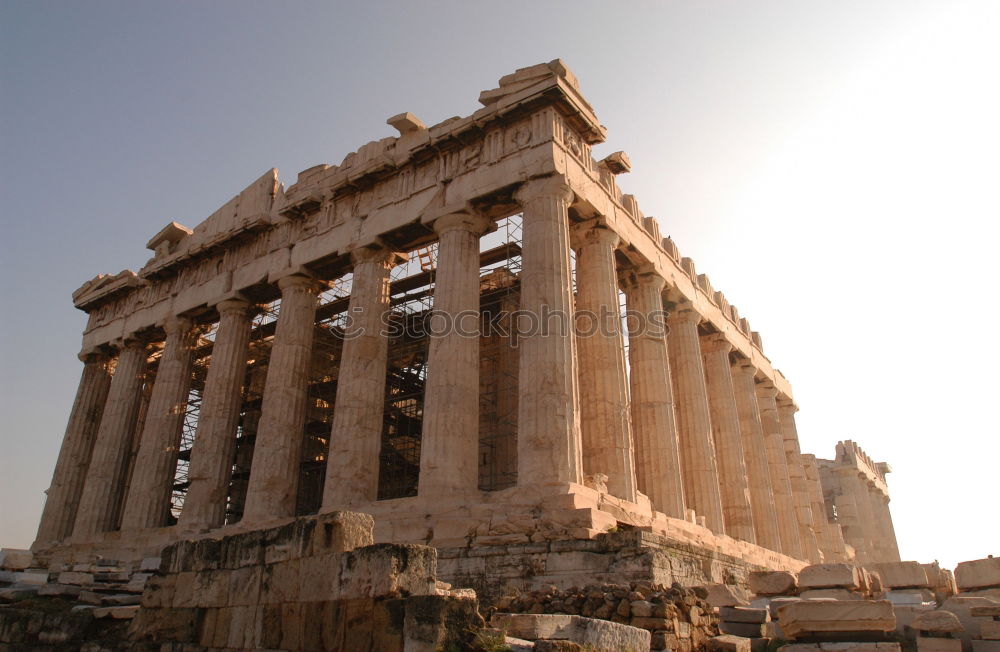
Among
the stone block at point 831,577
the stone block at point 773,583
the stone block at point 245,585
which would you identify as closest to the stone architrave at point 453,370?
the stone block at point 773,583

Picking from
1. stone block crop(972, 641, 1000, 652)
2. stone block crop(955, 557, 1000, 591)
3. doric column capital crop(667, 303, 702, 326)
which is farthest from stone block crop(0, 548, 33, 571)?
doric column capital crop(667, 303, 702, 326)

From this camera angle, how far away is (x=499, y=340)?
23859mm

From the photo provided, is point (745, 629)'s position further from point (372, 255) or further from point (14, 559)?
point (372, 255)

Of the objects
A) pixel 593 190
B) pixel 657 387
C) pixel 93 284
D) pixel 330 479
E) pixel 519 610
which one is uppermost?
pixel 93 284

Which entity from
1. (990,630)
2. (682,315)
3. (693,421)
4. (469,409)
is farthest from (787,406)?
(990,630)

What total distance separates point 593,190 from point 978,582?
38.3ft

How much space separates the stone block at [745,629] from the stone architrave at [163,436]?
1860 cm

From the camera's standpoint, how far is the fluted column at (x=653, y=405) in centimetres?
1928

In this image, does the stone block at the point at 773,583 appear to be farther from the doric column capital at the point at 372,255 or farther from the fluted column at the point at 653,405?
the doric column capital at the point at 372,255

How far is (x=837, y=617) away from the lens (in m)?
8.32

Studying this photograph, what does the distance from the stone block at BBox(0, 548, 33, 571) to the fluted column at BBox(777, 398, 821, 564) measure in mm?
24267

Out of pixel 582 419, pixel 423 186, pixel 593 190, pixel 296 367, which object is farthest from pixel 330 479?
pixel 593 190

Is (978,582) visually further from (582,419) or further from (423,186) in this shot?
(423,186)

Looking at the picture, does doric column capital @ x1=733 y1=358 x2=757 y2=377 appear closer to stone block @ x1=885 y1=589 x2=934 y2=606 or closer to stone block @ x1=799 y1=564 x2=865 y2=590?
stone block @ x1=885 y1=589 x2=934 y2=606
